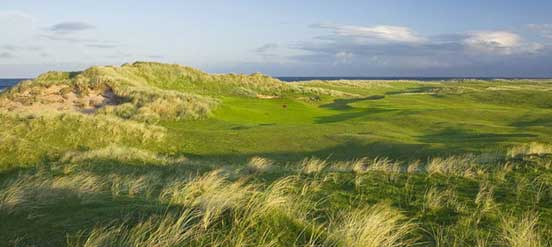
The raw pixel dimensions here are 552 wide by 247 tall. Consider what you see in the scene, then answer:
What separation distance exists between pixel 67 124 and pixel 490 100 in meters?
47.4

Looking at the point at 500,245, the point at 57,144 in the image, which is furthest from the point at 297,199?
the point at 57,144

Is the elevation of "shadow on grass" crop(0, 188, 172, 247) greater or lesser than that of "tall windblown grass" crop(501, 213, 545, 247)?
greater

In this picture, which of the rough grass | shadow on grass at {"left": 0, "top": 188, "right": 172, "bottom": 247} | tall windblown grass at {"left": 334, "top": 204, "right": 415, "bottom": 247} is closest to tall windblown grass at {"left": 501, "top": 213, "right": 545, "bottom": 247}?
the rough grass

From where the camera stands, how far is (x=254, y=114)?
37344 millimetres

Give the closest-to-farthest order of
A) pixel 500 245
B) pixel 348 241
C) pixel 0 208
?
pixel 348 241
pixel 500 245
pixel 0 208

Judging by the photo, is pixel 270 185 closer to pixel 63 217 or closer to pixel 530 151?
pixel 63 217

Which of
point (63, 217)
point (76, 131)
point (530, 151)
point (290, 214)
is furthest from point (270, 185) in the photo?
point (76, 131)

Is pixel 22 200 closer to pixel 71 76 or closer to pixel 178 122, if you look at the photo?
pixel 178 122

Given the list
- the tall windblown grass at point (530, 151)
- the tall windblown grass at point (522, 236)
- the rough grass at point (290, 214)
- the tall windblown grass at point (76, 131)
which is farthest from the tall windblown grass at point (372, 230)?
the tall windblown grass at point (76, 131)

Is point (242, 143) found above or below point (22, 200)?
below

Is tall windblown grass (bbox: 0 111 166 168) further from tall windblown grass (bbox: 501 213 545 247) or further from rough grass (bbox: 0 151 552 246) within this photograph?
tall windblown grass (bbox: 501 213 545 247)

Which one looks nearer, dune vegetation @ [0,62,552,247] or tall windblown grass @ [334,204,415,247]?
tall windblown grass @ [334,204,415,247]

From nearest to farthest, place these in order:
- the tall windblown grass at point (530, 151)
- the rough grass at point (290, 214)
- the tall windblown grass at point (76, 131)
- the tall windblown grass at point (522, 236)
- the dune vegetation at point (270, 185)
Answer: the rough grass at point (290, 214)
the tall windblown grass at point (522, 236)
the dune vegetation at point (270, 185)
the tall windblown grass at point (530, 151)
the tall windblown grass at point (76, 131)

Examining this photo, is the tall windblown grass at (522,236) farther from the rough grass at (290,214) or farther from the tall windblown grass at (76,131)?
the tall windblown grass at (76,131)
